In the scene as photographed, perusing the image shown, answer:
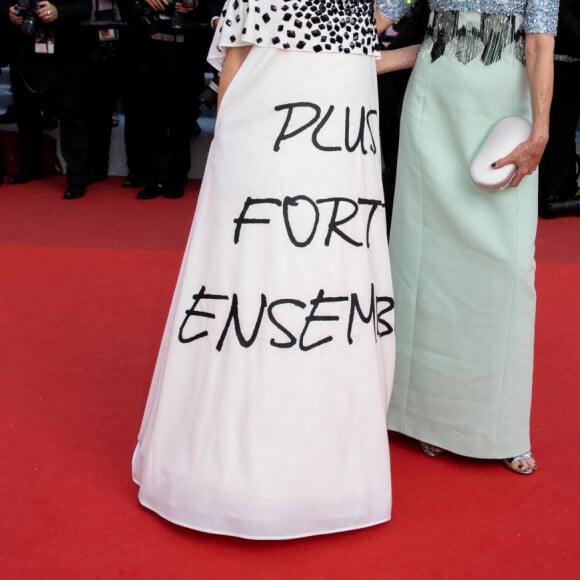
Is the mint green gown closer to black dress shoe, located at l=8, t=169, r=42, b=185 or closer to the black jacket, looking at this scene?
the black jacket

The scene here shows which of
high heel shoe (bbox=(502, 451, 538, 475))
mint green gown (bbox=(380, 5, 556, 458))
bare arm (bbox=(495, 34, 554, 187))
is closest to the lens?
bare arm (bbox=(495, 34, 554, 187))

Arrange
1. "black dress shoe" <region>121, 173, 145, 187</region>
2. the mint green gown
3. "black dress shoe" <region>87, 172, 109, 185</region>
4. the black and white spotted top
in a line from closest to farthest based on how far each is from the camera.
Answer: the black and white spotted top → the mint green gown → "black dress shoe" <region>121, 173, 145, 187</region> → "black dress shoe" <region>87, 172, 109, 185</region>

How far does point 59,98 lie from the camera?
6.20 m

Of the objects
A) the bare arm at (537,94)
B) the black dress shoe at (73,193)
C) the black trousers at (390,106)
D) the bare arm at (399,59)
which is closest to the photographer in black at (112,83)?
the black dress shoe at (73,193)

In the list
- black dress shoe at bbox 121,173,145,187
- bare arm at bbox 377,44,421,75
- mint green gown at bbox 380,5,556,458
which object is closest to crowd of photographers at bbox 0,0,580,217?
black dress shoe at bbox 121,173,145,187

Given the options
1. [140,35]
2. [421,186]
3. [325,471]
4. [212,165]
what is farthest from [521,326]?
[140,35]

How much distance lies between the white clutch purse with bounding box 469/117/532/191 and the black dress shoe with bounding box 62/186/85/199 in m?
4.29

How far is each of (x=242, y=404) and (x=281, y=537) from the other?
0.33 meters

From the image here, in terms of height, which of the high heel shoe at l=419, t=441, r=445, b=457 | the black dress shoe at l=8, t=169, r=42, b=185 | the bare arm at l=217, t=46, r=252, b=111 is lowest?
the black dress shoe at l=8, t=169, r=42, b=185

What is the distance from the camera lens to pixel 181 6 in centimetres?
572

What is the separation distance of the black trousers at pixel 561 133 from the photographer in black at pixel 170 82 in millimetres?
2130

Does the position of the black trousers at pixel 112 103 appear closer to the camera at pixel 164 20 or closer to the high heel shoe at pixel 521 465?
the camera at pixel 164 20

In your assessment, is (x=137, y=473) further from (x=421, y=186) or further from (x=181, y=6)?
(x=181, y=6)

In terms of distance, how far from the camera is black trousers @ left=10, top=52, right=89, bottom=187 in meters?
6.11
